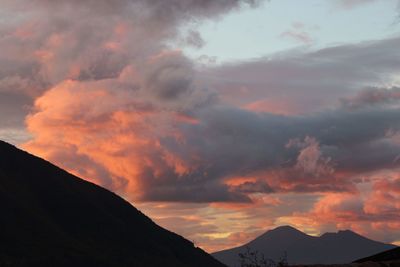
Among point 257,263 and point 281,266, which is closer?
point 281,266

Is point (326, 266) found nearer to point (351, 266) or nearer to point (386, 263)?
point (351, 266)

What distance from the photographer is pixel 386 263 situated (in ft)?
86.4

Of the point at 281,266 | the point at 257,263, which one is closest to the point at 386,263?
the point at 281,266

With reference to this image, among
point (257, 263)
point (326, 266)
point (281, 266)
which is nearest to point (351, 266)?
point (326, 266)

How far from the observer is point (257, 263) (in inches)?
1431

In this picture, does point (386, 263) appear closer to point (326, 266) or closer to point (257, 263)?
point (326, 266)

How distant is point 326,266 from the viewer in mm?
25562

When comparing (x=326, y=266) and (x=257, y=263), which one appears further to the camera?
(x=257, y=263)

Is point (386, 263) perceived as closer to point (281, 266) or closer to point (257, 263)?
point (281, 266)

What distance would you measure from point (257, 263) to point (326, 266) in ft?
36.5

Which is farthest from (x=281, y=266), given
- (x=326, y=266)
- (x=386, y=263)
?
(x=386, y=263)

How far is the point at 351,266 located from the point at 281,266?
9.28 feet

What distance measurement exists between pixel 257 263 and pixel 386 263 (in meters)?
11.1

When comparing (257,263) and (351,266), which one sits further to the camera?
(257,263)
